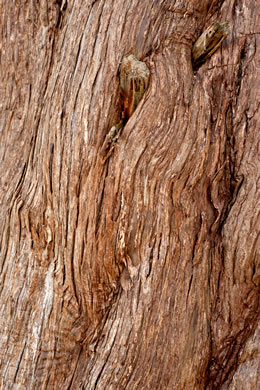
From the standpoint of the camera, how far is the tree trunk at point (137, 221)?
2.35m

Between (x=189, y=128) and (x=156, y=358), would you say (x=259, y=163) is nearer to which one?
(x=189, y=128)

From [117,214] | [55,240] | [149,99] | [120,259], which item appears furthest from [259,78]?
[55,240]

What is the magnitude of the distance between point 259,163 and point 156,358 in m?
1.14

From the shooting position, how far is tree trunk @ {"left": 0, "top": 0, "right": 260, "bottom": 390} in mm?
2346

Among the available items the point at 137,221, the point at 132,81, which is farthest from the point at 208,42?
the point at 137,221

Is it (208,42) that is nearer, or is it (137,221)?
(137,221)

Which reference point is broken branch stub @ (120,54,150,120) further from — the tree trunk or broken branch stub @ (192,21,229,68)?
broken branch stub @ (192,21,229,68)

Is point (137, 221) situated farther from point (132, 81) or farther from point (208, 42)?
point (208, 42)

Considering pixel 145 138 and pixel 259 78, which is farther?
pixel 259 78

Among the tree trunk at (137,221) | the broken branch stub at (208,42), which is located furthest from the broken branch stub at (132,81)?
the broken branch stub at (208,42)

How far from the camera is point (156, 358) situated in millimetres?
2332

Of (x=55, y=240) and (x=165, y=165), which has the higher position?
(x=165, y=165)

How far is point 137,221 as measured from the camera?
2.35 m

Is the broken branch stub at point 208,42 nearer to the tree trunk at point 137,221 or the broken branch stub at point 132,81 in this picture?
the tree trunk at point 137,221
